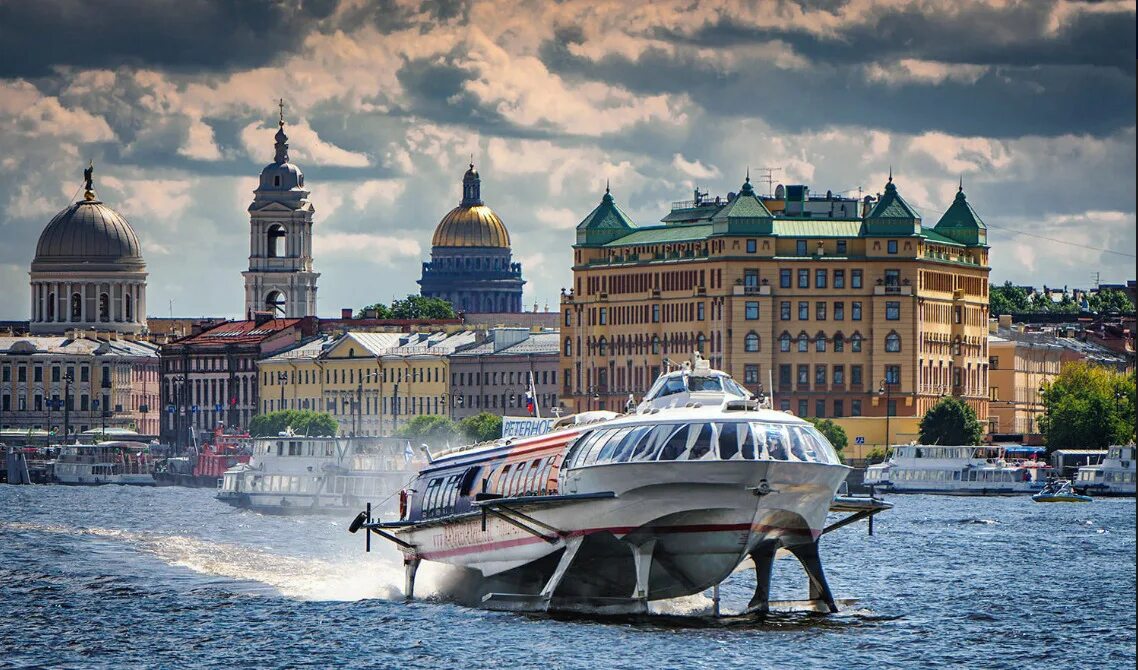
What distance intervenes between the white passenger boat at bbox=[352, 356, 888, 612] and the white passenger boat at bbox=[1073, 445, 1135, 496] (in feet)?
334

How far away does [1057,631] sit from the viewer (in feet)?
238

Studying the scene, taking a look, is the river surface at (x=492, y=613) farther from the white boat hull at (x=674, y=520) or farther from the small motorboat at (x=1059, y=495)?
the small motorboat at (x=1059, y=495)

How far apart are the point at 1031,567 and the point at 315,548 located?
23.9 metres

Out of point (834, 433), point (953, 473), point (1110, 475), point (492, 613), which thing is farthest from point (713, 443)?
point (834, 433)

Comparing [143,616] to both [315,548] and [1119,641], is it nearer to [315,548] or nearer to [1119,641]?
[1119,641]

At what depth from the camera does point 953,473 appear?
586 ft

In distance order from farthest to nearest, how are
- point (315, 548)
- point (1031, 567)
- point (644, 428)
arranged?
point (315, 548)
point (1031, 567)
point (644, 428)

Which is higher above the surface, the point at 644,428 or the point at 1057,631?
the point at 644,428

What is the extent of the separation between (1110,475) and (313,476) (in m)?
45.9

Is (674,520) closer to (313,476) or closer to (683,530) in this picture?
(683,530)

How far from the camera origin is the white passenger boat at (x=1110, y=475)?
6698 inches

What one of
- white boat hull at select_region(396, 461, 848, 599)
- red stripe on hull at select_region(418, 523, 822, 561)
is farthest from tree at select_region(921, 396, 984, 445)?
white boat hull at select_region(396, 461, 848, 599)

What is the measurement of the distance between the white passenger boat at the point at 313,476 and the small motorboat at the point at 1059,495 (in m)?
32.5

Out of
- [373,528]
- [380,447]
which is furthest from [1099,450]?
[373,528]
